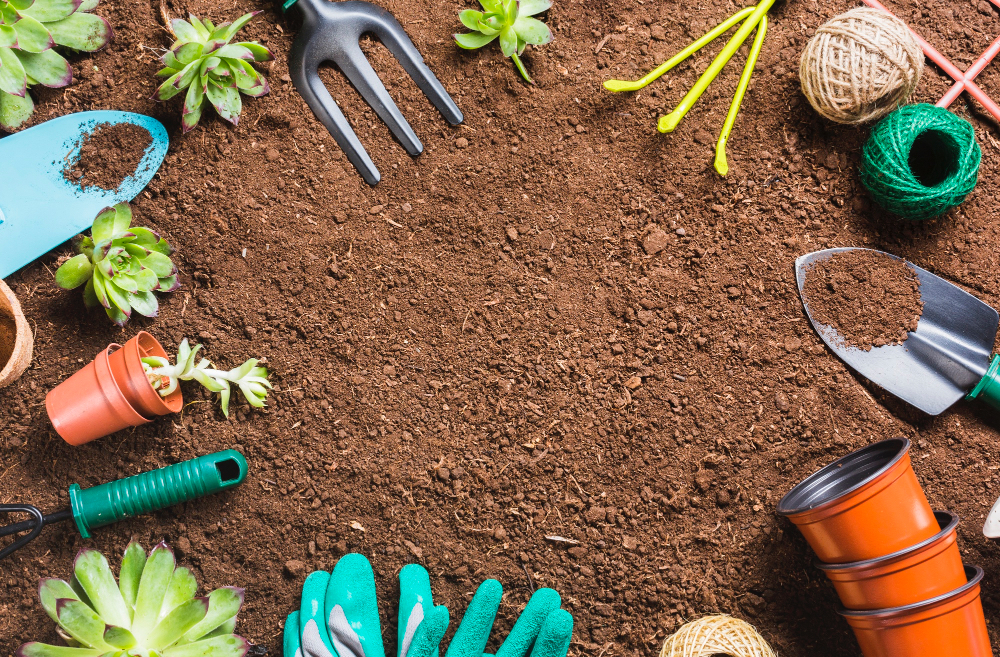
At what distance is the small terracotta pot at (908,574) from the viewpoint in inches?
40.9

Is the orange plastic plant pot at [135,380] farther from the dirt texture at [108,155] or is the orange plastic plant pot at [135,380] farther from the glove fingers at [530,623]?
the glove fingers at [530,623]

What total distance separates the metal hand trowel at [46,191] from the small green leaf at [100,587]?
617 mm

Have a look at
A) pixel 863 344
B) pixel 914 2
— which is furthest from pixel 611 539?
pixel 914 2

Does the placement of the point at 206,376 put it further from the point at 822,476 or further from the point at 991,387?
the point at 991,387

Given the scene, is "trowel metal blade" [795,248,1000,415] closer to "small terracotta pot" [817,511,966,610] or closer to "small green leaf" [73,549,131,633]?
"small terracotta pot" [817,511,966,610]

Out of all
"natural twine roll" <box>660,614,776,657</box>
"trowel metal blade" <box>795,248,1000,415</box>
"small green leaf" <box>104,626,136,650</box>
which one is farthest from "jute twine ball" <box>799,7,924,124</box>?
"small green leaf" <box>104,626,136,650</box>

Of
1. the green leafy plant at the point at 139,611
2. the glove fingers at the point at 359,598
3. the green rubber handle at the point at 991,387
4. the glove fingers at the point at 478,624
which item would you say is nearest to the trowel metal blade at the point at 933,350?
the green rubber handle at the point at 991,387

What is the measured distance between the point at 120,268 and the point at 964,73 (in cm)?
181

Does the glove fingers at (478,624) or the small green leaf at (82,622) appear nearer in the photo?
the small green leaf at (82,622)

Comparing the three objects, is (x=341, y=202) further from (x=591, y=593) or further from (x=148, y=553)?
(x=591, y=593)

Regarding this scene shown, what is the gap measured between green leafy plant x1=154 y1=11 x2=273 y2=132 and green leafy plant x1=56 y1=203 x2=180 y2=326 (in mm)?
244

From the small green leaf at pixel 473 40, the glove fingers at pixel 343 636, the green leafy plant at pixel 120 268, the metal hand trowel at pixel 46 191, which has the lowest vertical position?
the glove fingers at pixel 343 636

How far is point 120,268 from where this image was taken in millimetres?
1220

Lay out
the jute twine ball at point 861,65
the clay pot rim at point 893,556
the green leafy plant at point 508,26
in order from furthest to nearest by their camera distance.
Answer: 1. the green leafy plant at point 508,26
2. the jute twine ball at point 861,65
3. the clay pot rim at point 893,556
